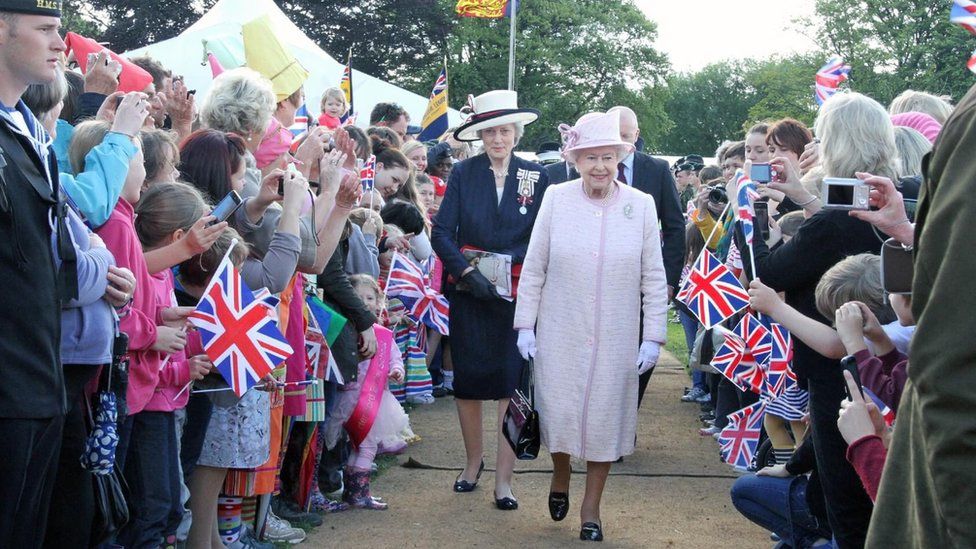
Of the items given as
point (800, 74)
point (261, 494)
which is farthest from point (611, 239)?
point (800, 74)

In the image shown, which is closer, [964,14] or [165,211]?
[964,14]

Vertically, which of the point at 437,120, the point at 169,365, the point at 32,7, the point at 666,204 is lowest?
the point at 169,365

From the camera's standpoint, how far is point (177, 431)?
14.4 feet

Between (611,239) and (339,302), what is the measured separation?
146cm

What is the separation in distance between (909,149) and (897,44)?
44164mm

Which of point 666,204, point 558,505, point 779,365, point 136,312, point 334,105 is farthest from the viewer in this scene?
point 334,105

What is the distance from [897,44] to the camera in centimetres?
4581

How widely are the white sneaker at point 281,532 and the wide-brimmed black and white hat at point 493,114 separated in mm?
2678

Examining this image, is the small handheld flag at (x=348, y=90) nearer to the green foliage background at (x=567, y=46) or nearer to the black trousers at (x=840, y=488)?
the black trousers at (x=840, y=488)

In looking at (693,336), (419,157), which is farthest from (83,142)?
(693,336)

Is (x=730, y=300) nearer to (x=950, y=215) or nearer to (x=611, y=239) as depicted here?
(x=611, y=239)

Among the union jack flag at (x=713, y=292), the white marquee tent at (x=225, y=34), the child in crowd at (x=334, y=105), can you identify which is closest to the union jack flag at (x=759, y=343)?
the union jack flag at (x=713, y=292)

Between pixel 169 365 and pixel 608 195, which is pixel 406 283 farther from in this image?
pixel 169 365

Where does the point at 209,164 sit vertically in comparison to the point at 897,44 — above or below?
below
